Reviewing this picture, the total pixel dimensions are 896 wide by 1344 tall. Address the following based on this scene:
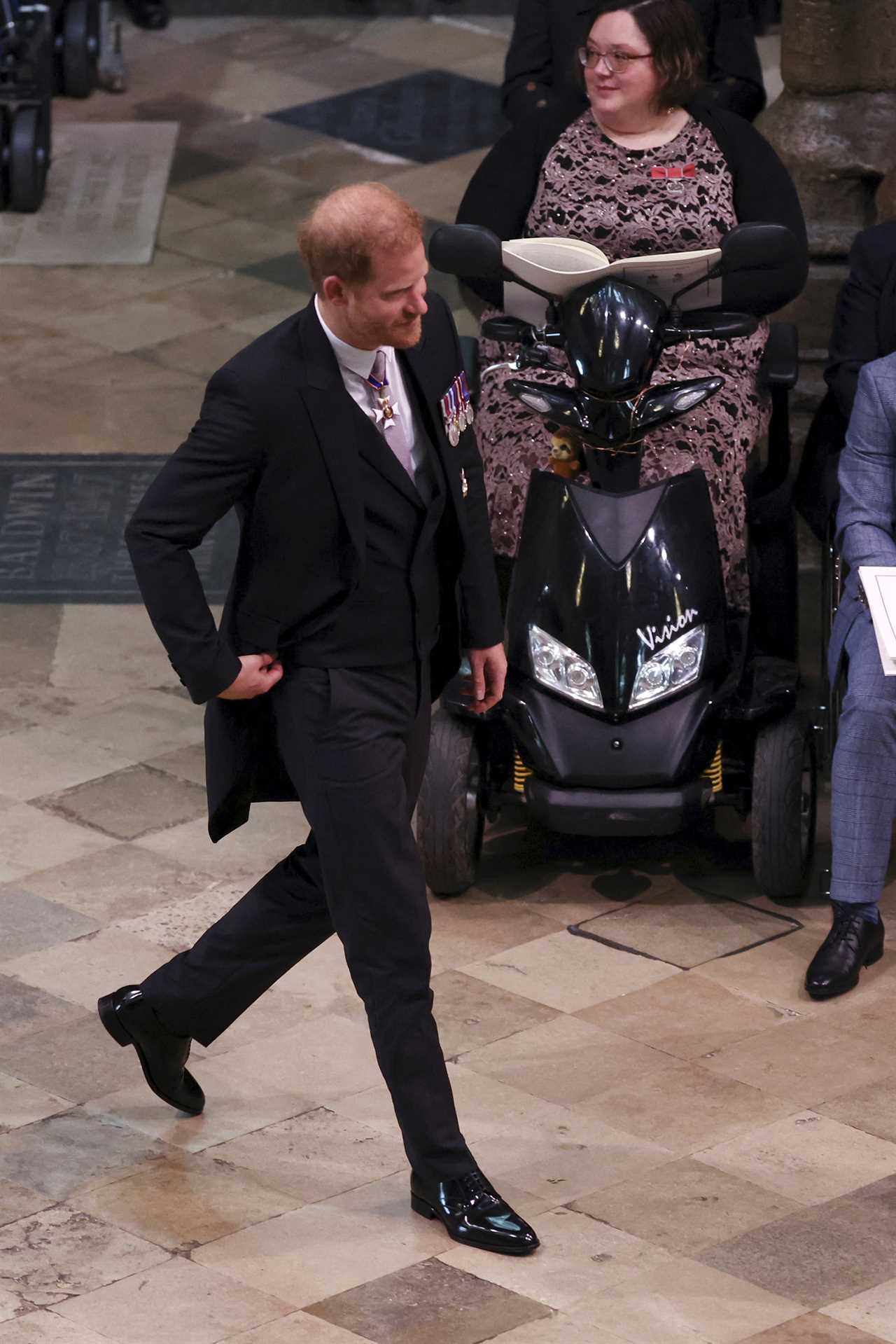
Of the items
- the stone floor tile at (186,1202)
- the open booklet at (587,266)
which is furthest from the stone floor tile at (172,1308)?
the open booklet at (587,266)

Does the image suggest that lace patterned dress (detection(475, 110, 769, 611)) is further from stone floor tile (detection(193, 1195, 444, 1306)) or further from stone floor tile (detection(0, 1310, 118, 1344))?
stone floor tile (detection(0, 1310, 118, 1344))

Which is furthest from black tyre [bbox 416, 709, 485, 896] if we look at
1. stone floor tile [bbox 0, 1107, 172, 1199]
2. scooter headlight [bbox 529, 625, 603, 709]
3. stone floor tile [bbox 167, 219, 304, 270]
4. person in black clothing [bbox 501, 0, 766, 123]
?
stone floor tile [bbox 167, 219, 304, 270]

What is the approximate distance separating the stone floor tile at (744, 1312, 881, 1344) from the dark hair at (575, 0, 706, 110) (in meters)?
2.94

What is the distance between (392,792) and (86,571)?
329 centimetres

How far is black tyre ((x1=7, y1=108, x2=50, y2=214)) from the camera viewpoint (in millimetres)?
9703

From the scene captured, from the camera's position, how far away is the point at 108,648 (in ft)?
20.9

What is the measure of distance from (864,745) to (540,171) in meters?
1.68

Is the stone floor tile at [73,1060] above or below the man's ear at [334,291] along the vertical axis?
below

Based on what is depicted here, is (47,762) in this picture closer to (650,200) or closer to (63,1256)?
(650,200)

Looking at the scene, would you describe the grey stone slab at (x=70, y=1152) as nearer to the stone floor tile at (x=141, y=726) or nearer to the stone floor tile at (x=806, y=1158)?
the stone floor tile at (x=806, y=1158)

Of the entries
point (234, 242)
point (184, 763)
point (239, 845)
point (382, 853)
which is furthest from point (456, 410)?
point (234, 242)

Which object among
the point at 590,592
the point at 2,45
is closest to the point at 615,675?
the point at 590,592

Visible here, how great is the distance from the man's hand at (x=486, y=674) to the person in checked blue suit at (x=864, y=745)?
1.07 metres

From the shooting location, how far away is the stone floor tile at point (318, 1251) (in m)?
3.66
